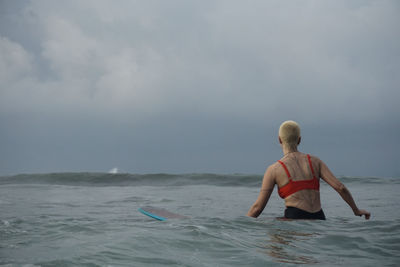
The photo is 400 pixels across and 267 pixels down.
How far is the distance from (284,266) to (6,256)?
3037 millimetres

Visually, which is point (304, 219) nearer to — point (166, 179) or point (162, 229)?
point (162, 229)

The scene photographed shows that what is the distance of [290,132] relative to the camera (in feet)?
18.8

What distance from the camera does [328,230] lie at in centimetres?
570

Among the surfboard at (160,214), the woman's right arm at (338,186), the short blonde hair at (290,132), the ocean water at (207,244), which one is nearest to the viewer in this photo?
the ocean water at (207,244)

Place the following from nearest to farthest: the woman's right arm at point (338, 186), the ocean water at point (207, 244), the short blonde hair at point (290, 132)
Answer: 1. the ocean water at point (207, 244)
2. the woman's right arm at point (338, 186)
3. the short blonde hair at point (290, 132)

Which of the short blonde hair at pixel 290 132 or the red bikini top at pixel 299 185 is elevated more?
the short blonde hair at pixel 290 132

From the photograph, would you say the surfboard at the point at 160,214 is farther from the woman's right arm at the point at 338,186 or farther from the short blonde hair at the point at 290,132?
the woman's right arm at the point at 338,186

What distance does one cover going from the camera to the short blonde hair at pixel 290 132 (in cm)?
573

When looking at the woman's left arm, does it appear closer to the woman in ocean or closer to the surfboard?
the woman in ocean

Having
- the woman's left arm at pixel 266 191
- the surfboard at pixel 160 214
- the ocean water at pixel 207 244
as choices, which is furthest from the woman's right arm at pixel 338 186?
the surfboard at pixel 160 214

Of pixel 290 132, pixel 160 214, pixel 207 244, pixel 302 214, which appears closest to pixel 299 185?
pixel 302 214

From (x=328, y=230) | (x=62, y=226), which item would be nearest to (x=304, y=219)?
(x=328, y=230)

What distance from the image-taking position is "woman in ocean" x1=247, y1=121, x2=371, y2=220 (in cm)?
558

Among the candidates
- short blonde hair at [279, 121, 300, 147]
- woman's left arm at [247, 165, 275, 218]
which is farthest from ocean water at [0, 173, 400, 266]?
short blonde hair at [279, 121, 300, 147]
